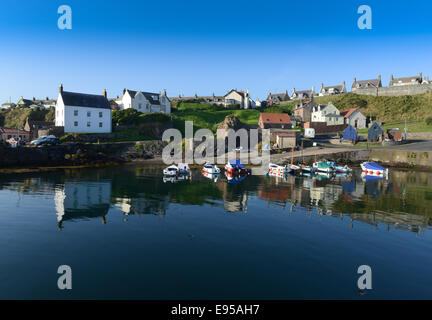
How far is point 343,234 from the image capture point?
25.2 meters

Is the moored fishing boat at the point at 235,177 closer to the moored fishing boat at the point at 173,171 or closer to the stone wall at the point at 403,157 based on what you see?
the moored fishing boat at the point at 173,171

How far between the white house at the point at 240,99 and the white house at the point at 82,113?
6400 centimetres

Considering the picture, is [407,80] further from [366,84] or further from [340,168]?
[340,168]

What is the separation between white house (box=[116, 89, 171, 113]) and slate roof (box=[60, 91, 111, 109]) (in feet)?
67.1

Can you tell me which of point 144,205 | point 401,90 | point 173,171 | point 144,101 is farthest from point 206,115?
point 144,205

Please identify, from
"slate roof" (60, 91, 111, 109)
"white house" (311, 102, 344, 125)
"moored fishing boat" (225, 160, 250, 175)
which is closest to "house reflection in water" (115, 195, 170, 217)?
"moored fishing boat" (225, 160, 250, 175)

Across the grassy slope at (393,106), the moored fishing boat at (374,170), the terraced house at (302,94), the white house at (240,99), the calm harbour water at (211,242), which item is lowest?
the calm harbour water at (211,242)

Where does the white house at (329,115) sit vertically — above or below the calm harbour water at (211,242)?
above

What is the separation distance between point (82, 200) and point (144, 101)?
262ft

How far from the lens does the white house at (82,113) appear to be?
7950 centimetres

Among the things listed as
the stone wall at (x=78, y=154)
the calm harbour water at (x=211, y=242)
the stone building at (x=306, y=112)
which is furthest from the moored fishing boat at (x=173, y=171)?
the stone building at (x=306, y=112)

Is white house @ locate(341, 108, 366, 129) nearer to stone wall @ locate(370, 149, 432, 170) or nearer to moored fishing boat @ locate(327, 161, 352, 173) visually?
stone wall @ locate(370, 149, 432, 170)

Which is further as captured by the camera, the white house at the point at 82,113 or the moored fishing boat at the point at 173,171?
the white house at the point at 82,113

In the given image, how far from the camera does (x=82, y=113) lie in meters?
81.6
